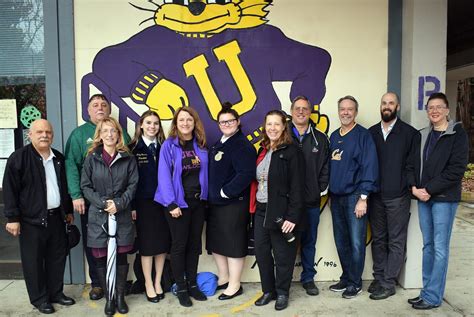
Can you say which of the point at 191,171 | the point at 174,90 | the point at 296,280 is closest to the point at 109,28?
the point at 174,90

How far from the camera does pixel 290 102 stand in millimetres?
4223

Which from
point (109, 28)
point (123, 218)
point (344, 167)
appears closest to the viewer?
point (123, 218)

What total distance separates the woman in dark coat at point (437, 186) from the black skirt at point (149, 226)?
2.31 meters

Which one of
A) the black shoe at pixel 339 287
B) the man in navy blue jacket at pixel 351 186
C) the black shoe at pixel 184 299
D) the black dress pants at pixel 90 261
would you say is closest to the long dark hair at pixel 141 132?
the black dress pants at pixel 90 261

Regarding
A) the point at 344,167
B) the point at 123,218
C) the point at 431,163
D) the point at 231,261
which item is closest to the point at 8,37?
the point at 123,218

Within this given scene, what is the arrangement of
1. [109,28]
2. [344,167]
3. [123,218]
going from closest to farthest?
[123,218]
[344,167]
[109,28]

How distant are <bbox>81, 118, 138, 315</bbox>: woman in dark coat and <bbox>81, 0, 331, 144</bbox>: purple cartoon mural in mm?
786

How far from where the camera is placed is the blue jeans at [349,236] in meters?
3.87

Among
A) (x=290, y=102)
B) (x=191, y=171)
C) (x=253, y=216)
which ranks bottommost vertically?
(x=253, y=216)

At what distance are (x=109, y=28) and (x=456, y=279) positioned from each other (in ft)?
14.8

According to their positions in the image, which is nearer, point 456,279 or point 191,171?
point 191,171

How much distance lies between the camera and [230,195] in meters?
3.61

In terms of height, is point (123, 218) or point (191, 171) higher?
point (191, 171)

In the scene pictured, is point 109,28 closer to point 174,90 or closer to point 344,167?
point 174,90
